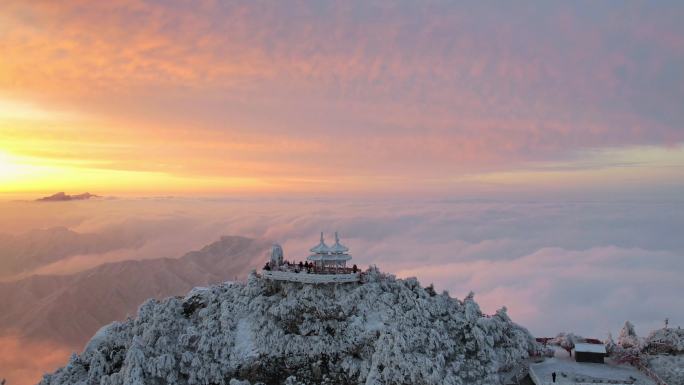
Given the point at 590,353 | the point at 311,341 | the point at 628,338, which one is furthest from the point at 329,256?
the point at 628,338

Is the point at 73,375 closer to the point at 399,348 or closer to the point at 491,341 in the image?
the point at 399,348

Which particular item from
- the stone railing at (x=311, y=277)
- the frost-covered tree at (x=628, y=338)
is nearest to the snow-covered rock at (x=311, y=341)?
the stone railing at (x=311, y=277)

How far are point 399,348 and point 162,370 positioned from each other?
2281 cm

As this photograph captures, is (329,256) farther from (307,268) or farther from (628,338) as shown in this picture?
(628,338)

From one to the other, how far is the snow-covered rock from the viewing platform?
3.83 feet

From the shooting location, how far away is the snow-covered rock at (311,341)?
4888 centimetres

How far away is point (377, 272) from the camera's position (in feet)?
191

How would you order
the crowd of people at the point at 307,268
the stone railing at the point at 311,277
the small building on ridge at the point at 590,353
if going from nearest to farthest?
the small building on ridge at the point at 590,353 → the stone railing at the point at 311,277 → the crowd of people at the point at 307,268

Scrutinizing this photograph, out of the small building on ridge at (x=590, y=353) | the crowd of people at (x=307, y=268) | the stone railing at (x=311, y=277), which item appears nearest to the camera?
the small building on ridge at (x=590, y=353)

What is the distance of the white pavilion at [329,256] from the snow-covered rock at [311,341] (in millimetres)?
3356

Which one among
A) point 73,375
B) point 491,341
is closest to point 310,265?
point 491,341

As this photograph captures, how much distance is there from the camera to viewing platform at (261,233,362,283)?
55.2 metres

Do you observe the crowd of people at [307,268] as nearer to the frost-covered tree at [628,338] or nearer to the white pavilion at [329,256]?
the white pavilion at [329,256]

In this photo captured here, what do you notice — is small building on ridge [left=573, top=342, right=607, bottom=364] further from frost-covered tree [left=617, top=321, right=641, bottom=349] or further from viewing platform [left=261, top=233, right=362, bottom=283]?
viewing platform [left=261, top=233, right=362, bottom=283]
